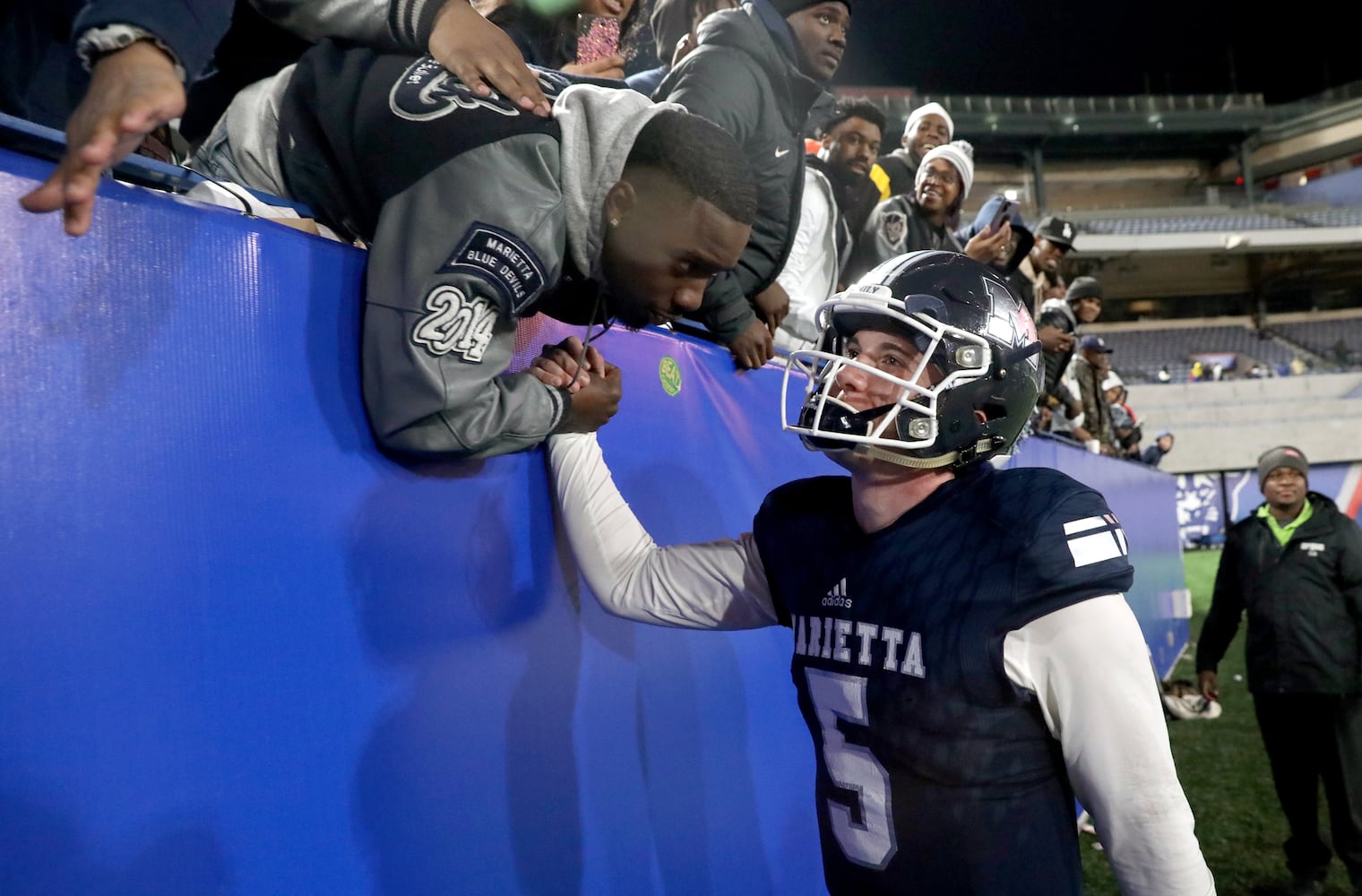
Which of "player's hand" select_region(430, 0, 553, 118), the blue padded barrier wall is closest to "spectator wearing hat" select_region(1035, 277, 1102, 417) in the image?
the blue padded barrier wall

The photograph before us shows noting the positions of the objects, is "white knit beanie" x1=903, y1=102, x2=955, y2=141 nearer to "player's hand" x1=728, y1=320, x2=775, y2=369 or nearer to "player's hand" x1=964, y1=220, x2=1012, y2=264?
"player's hand" x1=964, y1=220, x2=1012, y2=264

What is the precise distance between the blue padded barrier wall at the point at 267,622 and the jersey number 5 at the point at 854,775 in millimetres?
511

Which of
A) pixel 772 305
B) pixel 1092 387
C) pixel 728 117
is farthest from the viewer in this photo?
pixel 1092 387

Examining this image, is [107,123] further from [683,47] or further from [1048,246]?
[1048,246]

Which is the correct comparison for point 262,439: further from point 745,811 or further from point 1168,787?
point 745,811

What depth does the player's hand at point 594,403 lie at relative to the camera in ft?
5.98

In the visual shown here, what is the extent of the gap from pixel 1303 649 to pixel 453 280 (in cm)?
481

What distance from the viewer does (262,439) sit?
137cm

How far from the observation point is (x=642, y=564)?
1.87 m

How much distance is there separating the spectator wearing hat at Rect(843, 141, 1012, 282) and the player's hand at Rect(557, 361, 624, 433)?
2.65 meters

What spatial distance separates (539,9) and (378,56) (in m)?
0.84

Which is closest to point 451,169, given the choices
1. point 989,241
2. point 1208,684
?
point 989,241

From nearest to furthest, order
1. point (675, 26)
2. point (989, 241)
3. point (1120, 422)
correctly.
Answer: point (675, 26), point (989, 241), point (1120, 422)

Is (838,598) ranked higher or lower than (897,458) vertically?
lower
